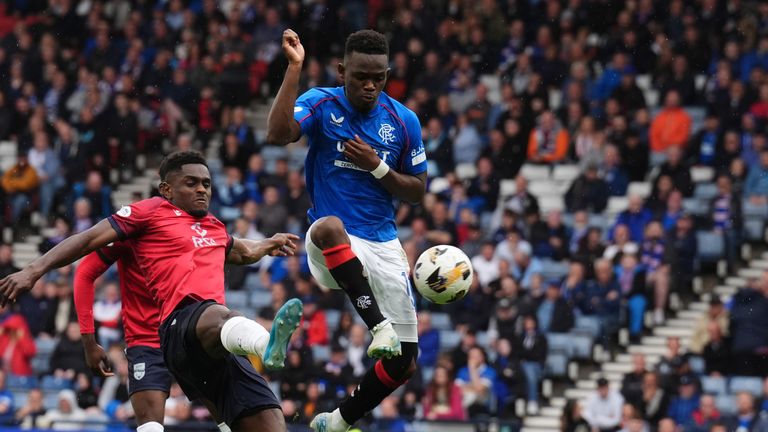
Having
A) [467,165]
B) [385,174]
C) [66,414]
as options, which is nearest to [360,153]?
[385,174]

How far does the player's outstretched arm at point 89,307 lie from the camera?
10.5 m

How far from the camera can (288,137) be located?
947cm

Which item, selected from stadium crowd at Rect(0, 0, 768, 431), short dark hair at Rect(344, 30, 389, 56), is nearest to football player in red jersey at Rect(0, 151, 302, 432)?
short dark hair at Rect(344, 30, 389, 56)

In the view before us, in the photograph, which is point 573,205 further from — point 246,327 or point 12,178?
point 246,327

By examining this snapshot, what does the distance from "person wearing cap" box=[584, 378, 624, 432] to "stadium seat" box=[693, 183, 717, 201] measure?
3.47 metres

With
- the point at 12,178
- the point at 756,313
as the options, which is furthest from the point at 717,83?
the point at 12,178

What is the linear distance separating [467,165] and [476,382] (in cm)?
443

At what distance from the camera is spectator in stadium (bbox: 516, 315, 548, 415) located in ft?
55.8

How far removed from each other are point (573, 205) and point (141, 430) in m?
9.87

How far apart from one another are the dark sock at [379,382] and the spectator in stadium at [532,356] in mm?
6807

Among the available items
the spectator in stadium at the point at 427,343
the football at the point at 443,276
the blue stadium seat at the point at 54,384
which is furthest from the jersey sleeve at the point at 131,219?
the blue stadium seat at the point at 54,384

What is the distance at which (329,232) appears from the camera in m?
9.73

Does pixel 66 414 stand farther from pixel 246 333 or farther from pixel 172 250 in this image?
pixel 246 333

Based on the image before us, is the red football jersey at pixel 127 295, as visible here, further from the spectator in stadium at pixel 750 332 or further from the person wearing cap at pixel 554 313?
the spectator in stadium at pixel 750 332
